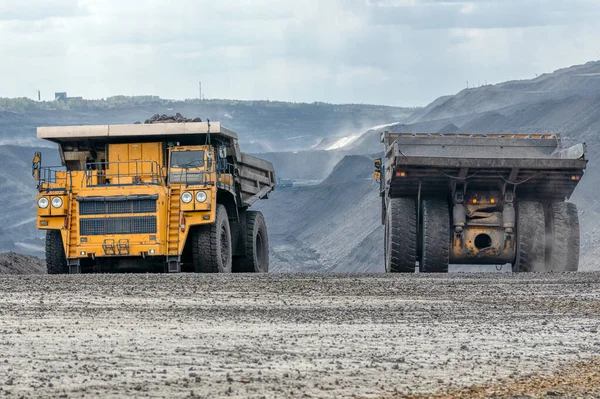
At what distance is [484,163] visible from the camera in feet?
66.4

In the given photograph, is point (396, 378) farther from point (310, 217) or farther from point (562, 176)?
point (310, 217)

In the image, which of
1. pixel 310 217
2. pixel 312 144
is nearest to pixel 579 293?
pixel 310 217

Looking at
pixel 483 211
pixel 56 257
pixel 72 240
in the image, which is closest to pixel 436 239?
pixel 483 211

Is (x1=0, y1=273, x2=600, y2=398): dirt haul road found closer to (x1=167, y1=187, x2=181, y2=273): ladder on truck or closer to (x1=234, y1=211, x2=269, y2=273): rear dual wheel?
(x1=167, y1=187, x2=181, y2=273): ladder on truck

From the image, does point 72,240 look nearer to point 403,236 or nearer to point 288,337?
point 403,236

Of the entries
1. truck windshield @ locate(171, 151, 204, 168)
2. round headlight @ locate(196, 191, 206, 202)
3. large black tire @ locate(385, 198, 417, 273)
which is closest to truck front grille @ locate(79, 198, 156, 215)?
round headlight @ locate(196, 191, 206, 202)

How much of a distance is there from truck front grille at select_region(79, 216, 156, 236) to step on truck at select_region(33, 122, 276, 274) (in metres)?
0.02

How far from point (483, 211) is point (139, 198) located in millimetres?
5826

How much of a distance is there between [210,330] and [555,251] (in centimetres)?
1115

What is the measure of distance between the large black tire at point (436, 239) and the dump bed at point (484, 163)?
0.46m

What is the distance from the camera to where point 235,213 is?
925 inches

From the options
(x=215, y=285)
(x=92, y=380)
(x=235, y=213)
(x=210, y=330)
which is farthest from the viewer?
(x=235, y=213)

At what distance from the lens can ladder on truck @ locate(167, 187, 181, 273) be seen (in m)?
20.9

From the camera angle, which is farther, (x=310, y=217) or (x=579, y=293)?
(x=310, y=217)
